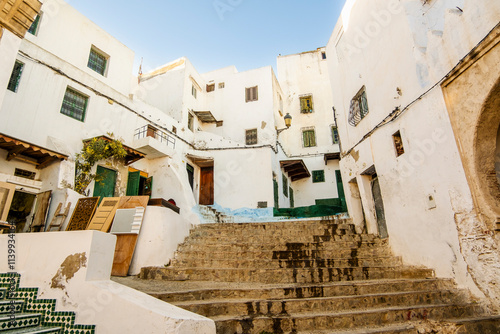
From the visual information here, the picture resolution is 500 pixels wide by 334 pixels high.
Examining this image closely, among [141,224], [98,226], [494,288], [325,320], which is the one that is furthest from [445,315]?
[98,226]

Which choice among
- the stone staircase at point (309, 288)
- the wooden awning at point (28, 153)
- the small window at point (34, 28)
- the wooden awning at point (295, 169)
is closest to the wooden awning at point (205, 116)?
the wooden awning at point (295, 169)

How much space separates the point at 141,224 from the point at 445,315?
237 inches

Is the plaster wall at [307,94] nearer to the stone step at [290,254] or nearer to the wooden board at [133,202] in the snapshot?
the stone step at [290,254]

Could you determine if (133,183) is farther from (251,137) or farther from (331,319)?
(331,319)

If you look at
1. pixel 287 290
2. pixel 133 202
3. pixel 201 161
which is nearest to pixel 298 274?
pixel 287 290

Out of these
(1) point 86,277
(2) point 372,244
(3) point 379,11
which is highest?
(3) point 379,11

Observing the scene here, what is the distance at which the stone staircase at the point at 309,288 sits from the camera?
381cm

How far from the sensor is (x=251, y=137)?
16656 millimetres

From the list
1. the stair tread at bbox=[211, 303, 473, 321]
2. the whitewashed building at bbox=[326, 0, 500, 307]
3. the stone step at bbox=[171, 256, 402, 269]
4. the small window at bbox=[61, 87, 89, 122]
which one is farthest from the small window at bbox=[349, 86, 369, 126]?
the small window at bbox=[61, 87, 89, 122]

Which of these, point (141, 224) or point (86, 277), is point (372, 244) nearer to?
point (141, 224)

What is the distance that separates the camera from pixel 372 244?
7.04 meters

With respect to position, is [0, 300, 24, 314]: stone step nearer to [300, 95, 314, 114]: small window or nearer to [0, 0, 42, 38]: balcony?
[0, 0, 42, 38]: balcony

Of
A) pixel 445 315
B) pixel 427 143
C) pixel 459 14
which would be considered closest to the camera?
pixel 445 315

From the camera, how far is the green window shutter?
11.2 meters
